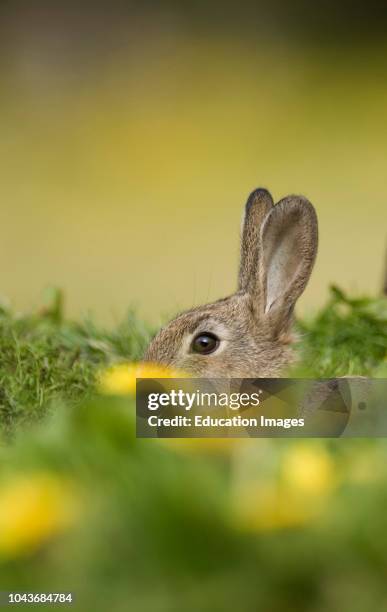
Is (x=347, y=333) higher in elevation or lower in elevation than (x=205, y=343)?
higher

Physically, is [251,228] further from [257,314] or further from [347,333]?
[347,333]

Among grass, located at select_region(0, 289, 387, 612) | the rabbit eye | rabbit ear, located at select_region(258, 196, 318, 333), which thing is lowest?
grass, located at select_region(0, 289, 387, 612)

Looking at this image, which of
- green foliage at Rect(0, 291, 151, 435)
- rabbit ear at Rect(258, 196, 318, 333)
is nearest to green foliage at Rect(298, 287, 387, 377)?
rabbit ear at Rect(258, 196, 318, 333)

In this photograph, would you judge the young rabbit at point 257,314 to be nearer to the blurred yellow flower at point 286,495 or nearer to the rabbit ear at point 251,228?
the rabbit ear at point 251,228

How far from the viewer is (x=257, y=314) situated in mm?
1986

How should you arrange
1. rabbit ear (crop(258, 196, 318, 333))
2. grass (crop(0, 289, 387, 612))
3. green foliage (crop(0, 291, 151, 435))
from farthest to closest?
rabbit ear (crop(258, 196, 318, 333)) < green foliage (crop(0, 291, 151, 435)) < grass (crop(0, 289, 387, 612))

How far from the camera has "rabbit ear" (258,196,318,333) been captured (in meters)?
1.98

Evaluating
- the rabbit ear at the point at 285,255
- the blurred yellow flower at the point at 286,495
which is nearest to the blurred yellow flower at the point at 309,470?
the blurred yellow flower at the point at 286,495

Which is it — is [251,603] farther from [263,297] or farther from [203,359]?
[263,297]

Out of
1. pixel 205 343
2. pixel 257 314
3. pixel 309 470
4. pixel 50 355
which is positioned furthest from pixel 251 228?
pixel 309 470

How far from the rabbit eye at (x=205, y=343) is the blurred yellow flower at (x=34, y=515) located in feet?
4.11

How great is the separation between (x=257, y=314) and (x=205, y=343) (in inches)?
6.6

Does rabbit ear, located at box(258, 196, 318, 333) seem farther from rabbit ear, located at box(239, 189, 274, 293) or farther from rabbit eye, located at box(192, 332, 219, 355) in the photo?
rabbit eye, located at box(192, 332, 219, 355)

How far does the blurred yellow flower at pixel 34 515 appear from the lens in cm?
56
